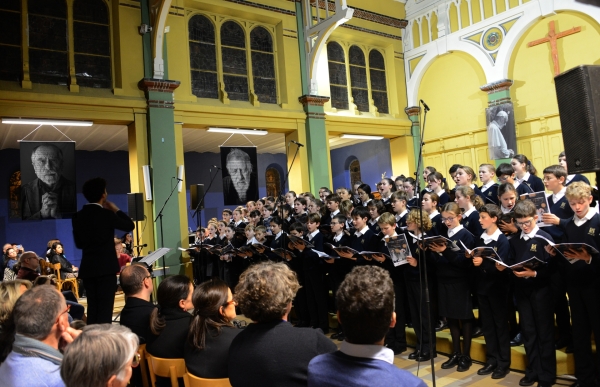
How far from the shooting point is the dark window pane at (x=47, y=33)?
810 cm

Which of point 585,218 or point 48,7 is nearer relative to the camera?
point 585,218

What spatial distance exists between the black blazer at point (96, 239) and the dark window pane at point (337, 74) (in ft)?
27.1

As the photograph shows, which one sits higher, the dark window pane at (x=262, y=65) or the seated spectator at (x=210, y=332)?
the dark window pane at (x=262, y=65)

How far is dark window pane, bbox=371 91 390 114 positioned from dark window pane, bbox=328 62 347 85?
960mm

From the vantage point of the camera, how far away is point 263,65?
1037cm

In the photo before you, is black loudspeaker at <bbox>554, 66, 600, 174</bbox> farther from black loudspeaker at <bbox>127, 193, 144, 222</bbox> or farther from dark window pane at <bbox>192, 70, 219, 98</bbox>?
→ dark window pane at <bbox>192, 70, 219, 98</bbox>

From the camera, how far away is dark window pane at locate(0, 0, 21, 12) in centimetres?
794

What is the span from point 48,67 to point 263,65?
13.6 feet

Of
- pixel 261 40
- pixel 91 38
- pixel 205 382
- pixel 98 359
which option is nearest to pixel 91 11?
pixel 91 38

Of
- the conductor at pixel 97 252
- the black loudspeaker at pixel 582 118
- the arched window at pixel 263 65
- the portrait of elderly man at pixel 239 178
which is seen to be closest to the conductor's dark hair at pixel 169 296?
the conductor at pixel 97 252

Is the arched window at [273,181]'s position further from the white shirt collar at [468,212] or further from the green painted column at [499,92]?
the white shirt collar at [468,212]

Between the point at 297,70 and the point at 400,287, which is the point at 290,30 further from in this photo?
the point at 400,287

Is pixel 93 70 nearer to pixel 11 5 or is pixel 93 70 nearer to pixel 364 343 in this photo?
pixel 11 5

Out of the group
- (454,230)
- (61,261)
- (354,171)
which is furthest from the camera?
(354,171)
